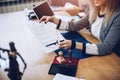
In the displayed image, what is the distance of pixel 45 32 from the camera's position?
171 cm

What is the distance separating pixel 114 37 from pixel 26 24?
810 millimetres

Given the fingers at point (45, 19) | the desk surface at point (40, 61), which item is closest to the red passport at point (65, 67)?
the desk surface at point (40, 61)

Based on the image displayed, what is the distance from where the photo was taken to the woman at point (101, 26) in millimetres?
1468

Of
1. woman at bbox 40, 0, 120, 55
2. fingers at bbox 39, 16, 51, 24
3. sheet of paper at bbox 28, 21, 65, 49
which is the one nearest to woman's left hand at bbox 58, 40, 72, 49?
woman at bbox 40, 0, 120, 55

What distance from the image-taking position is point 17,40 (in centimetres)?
162

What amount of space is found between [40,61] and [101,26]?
0.56 meters

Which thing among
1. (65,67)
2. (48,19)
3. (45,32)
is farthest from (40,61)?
(48,19)

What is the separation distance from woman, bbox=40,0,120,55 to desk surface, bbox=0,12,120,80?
0.24 ft

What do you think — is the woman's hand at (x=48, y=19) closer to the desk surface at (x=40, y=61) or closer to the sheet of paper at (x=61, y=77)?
the desk surface at (x=40, y=61)

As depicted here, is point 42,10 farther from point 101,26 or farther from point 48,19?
point 101,26

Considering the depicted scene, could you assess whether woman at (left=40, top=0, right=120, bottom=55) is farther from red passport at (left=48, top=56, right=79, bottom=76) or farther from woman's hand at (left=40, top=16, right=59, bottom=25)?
red passport at (left=48, top=56, right=79, bottom=76)

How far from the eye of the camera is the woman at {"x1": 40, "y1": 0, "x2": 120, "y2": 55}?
4.82 ft

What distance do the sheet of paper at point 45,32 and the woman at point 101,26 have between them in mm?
63

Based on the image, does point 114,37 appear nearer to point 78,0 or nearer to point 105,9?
point 105,9
